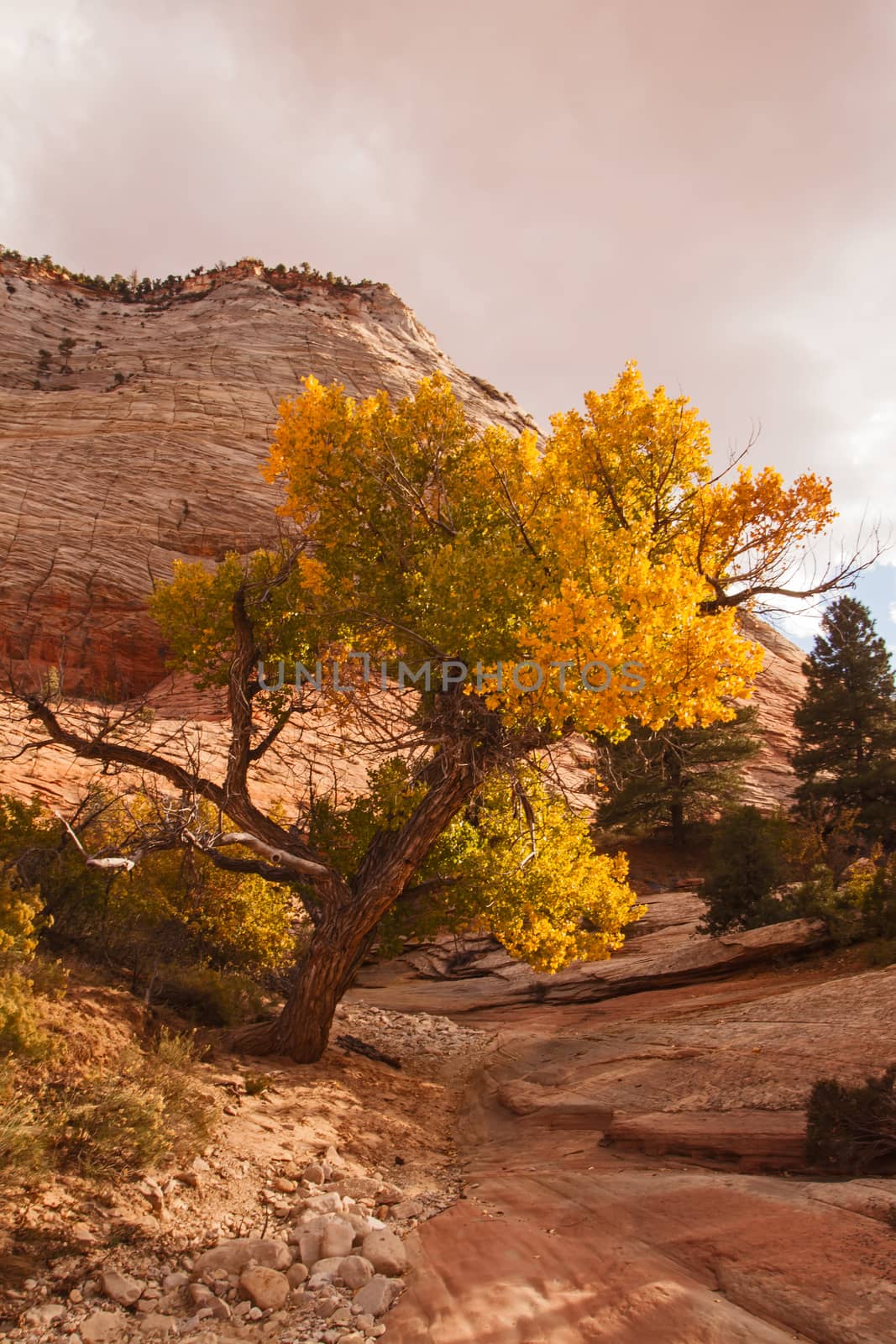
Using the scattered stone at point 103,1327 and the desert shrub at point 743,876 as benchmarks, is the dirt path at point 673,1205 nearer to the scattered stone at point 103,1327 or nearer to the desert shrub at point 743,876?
the scattered stone at point 103,1327

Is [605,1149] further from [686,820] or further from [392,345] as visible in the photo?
[392,345]

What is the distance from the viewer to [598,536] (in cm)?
694

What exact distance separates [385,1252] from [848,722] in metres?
30.0

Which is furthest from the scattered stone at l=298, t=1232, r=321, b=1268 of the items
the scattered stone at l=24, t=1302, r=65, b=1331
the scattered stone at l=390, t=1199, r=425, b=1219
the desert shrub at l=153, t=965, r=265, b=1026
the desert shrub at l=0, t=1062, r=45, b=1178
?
the desert shrub at l=153, t=965, r=265, b=1026

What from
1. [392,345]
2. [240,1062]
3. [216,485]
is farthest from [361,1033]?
[392,345]

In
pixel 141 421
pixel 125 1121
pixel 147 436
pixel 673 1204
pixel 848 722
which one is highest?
pixel 141 421

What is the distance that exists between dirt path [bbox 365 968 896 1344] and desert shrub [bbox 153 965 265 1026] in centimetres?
382

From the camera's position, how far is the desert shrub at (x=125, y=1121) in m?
4.83

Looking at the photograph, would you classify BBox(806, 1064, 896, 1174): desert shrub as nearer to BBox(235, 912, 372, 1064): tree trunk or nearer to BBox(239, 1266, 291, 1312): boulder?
BBox(239, 1266, 291, 1312): boulder

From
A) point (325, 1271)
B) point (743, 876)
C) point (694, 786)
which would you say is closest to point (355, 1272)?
point (325, 1271)

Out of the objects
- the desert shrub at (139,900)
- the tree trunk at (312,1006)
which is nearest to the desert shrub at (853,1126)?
the tree trunk at (312,1006)

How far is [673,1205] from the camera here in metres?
5.18

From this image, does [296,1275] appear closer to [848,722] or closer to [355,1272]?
[355,1272]

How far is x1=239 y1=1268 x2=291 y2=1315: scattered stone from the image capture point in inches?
159
